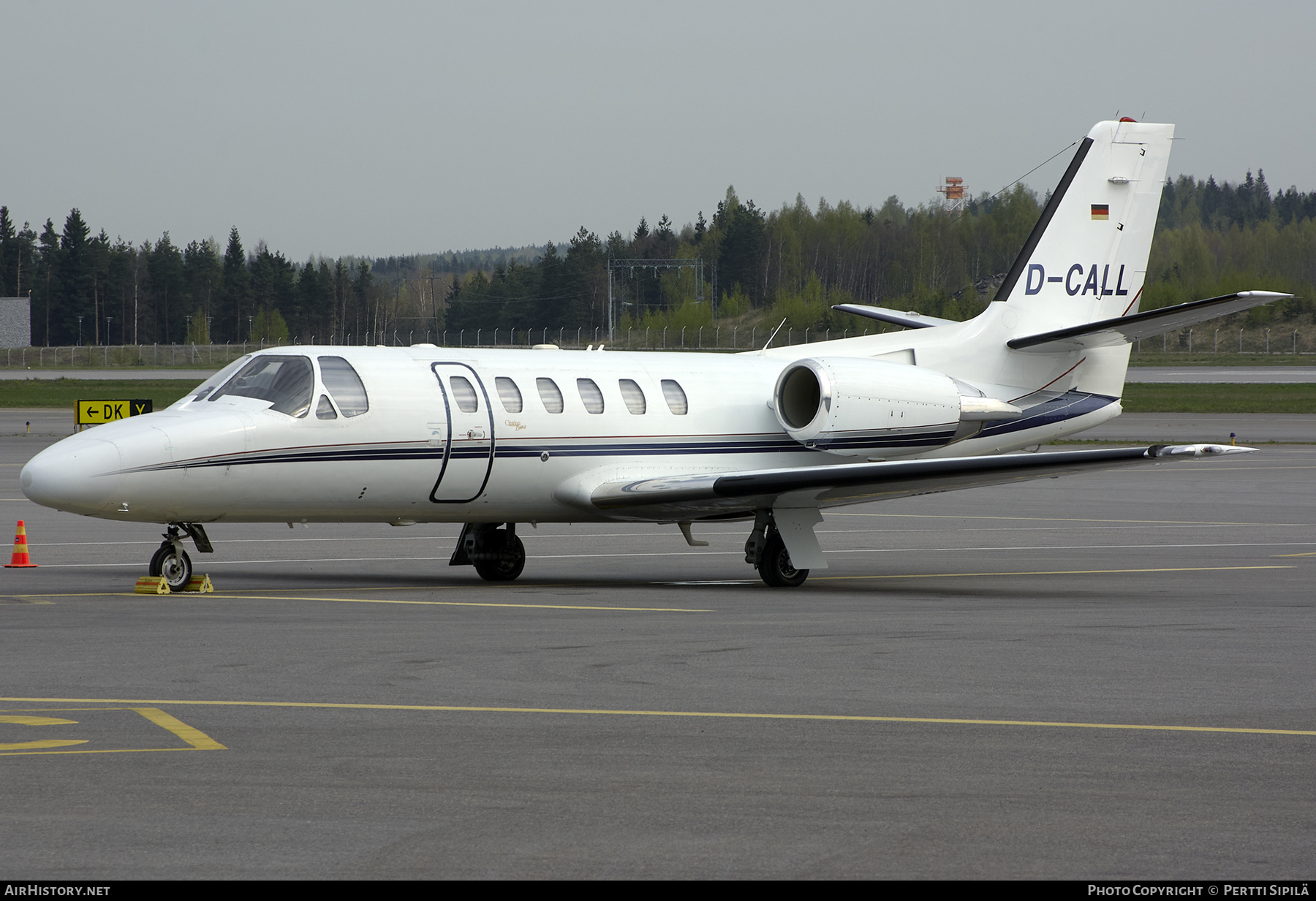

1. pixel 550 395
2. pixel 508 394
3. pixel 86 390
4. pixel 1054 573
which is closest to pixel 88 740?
pixel 508 394

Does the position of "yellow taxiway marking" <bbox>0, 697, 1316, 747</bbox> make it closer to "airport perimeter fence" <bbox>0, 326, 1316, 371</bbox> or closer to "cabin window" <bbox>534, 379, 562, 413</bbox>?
"cabin window" <bbox>534, 379, 562, 413</bbox>

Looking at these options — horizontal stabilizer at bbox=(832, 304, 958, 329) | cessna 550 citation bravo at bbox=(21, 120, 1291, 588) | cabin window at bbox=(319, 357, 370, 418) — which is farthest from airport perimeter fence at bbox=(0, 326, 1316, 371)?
cabin window at bbox=(319, 357, 370, 418)

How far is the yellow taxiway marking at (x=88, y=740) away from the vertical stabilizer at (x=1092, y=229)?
14.4 m

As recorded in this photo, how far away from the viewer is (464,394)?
1628cm

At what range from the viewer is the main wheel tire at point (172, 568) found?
14.9 m

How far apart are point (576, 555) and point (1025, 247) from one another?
7.53m

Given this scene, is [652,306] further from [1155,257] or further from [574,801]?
[574,801]

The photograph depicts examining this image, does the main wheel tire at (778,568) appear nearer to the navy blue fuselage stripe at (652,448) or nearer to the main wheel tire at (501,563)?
the navy blue fuselage stripe at (652,448)

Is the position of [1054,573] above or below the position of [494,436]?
below

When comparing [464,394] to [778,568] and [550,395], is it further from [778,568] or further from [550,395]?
[778,568]

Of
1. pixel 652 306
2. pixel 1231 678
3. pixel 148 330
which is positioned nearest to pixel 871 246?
pixel 652 306

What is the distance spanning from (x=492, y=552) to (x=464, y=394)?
82.2 inches

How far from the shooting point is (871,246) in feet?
518

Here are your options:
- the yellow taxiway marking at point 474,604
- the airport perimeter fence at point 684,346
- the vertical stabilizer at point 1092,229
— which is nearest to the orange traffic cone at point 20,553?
the yellow taxiway marking at point 474,604
